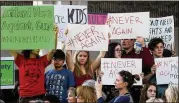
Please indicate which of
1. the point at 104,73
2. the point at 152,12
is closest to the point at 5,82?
the point at 104,73

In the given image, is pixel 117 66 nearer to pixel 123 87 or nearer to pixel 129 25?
pixel 123 87

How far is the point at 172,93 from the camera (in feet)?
17.6

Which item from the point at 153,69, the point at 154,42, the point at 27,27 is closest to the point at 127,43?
the point at 154,42

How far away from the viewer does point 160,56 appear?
5.55 meters

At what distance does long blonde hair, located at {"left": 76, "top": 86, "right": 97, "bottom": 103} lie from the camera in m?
5.10

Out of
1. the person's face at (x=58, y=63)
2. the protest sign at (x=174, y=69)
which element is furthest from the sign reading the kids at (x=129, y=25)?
the person's face at (x=58, y=63)

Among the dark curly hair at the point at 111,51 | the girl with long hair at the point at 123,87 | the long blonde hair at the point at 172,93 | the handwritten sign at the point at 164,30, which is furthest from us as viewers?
the handwritten sign at the point at 164,30

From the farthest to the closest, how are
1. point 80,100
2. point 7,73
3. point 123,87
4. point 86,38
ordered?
point 86,38 < point 7,73 < point 123,87 < point 80,100

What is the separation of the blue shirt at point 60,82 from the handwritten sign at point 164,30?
1081mm

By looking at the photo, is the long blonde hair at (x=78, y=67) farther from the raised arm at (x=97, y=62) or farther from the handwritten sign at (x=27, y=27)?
the handwritten sign at (x=27, y=27)

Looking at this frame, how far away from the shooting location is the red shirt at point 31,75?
203 inches

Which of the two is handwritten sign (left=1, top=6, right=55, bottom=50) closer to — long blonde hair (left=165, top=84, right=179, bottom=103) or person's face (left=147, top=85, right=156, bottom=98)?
person's face (left=147, top=85, right=156, bottom=98)

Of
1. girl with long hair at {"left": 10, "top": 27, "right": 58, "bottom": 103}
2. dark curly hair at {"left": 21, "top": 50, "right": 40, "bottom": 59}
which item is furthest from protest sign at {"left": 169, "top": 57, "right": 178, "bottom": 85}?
dark curly hair at {"left": 21, "top": 50, "right": 40, "bottom": 59}

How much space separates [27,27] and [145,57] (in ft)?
4.23
